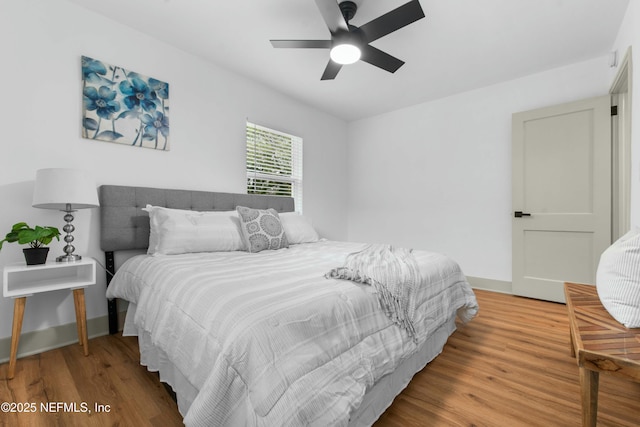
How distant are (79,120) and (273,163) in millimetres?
1971

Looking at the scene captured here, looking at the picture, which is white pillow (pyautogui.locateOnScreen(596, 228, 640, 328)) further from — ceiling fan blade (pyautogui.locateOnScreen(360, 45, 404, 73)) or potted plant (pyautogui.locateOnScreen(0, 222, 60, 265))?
potted plant (pyautogui.locateOnScreen(0, 222, 60, 265))

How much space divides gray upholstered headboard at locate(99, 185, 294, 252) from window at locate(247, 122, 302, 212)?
775 mm

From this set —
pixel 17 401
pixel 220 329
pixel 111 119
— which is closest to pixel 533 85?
pixel 220 329

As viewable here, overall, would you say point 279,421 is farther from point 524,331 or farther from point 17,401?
point 524,331

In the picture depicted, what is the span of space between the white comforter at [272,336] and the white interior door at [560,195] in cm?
221

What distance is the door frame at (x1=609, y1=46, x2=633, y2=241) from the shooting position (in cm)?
237

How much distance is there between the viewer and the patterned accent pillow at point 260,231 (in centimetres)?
248

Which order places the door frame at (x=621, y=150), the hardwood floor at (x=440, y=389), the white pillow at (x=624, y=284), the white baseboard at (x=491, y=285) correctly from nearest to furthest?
the white pillow at (x=624, y=284) < the hardwood floor at (x=440, y=389) < the door frame at (x=621, y=150) < the white baseboard at (x=491, y=285)

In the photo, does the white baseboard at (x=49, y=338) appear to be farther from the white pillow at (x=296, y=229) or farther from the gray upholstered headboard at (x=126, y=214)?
the white pillow at (x=296, y=229)

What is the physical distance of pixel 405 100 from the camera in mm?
4078

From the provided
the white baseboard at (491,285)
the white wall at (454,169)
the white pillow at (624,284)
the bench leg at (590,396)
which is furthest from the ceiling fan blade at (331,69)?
the white baseboard at (491,285)

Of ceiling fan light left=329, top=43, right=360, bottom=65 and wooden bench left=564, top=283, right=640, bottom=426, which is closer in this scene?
wooden bench left=564, top=283, right=640, bottom=426

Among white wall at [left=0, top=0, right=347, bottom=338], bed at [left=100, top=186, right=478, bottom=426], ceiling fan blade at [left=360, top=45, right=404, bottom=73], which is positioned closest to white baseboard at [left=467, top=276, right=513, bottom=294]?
bed at [left=100, top=186, right=478, bottom=426]

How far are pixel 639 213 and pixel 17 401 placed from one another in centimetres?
399
